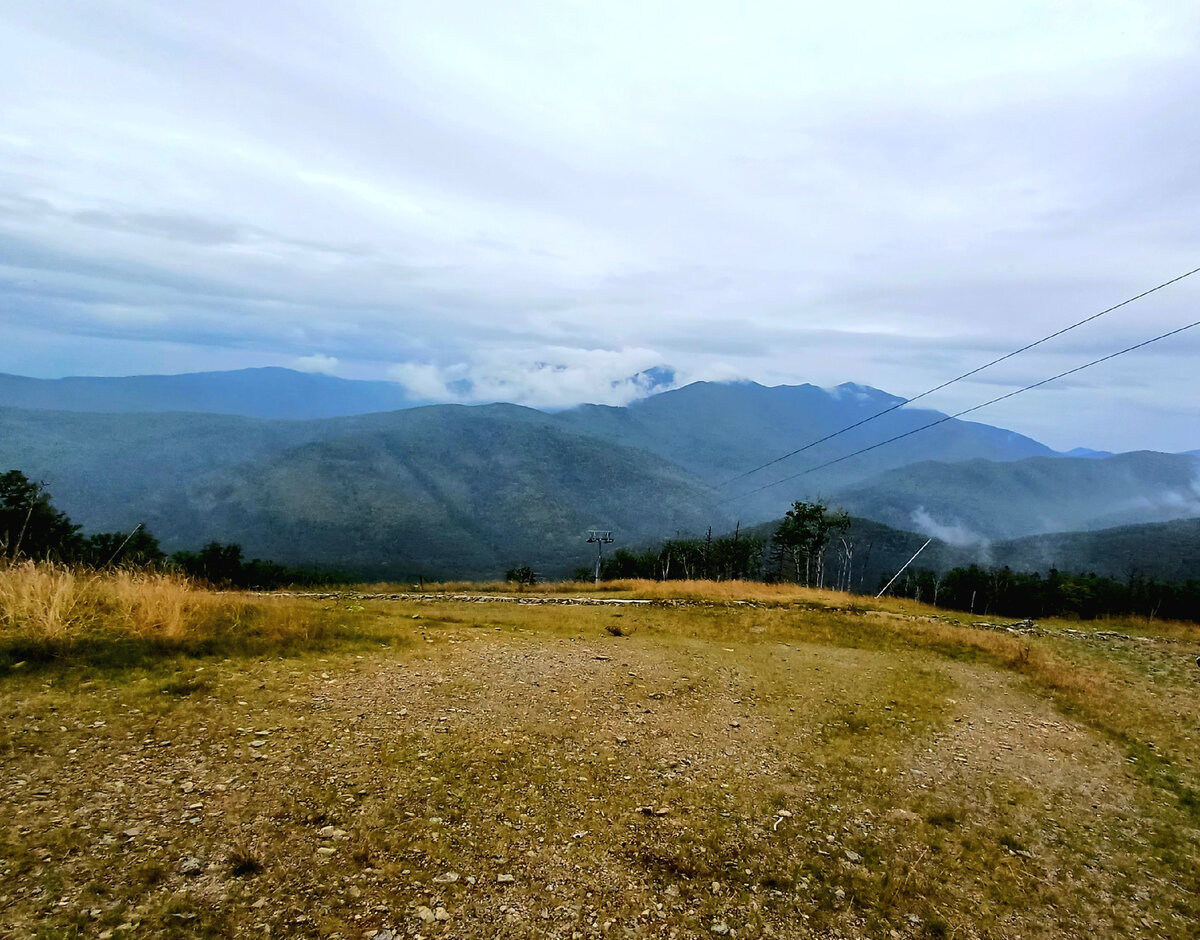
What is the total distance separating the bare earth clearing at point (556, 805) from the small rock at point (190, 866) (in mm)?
28

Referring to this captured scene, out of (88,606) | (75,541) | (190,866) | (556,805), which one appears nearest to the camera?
(190,866)

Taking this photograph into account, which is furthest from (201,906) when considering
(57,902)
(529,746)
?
(529,746)

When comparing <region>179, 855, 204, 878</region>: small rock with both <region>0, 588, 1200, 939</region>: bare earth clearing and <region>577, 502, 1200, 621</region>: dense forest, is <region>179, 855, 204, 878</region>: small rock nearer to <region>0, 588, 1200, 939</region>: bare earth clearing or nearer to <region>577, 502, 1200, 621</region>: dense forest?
<region>0, 588, 1200, 939</region>: bare earth clearing

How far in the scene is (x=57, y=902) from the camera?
5.00m

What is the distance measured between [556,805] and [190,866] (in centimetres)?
381

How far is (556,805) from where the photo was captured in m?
7.70

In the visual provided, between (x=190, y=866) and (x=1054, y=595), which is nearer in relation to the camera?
(x=190, y=866)

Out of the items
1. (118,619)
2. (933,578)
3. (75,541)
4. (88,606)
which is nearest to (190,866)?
(118,619)

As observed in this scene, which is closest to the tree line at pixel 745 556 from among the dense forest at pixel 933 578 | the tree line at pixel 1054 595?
the dense forest at pixel 933 578

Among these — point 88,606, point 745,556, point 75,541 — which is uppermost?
point 88,606

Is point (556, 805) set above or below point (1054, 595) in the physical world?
above

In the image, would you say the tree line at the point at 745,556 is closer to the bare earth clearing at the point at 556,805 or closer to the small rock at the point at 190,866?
the bare earth clearing at the point at 556,805

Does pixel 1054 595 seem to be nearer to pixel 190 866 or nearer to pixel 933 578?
pixel 933 578

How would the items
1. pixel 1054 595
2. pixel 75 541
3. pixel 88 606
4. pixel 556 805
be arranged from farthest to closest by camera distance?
pixel 1054 595 → pixel 75 541 → pixel 88 606 → pixel 556 805
